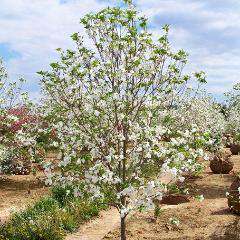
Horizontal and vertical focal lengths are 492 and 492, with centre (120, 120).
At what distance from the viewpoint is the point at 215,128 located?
123 feet

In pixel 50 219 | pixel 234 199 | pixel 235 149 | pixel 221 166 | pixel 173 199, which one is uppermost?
pixel 235 149

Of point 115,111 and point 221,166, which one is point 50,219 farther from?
point 221,166

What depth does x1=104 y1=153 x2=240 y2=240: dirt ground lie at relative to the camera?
15125 millimetres

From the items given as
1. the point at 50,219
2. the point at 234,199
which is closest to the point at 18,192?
the point at 50,219

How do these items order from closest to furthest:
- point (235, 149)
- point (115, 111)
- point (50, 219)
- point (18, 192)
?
point (115, 111)
point (50, 219)
point (18, 192)
point (235, 149)

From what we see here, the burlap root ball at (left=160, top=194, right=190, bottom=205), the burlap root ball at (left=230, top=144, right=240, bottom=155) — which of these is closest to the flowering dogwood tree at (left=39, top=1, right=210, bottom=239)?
the burlap root ball at (left=160, top=194, right=190, bottom=205)

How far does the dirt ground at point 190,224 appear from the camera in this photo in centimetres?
1512

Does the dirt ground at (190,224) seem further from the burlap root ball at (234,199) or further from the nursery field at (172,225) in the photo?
the burlap root ball at (234,199)

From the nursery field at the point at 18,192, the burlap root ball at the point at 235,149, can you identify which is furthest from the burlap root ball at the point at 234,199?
the burlap root ball at the point at 235,149

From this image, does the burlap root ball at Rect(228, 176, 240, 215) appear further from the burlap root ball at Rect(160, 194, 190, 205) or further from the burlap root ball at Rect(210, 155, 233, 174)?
the burlap root ball at Rect(210, 155, 233, 174)

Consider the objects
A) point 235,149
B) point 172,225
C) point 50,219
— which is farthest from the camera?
point 235,149

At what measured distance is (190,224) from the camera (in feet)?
53.4

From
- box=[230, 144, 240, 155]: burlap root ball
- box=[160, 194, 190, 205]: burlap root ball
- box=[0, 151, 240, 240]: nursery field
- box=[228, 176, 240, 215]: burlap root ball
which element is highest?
box=[230, 144, 240, 155]: burlap root ball

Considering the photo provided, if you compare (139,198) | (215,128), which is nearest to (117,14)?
(139,198)
